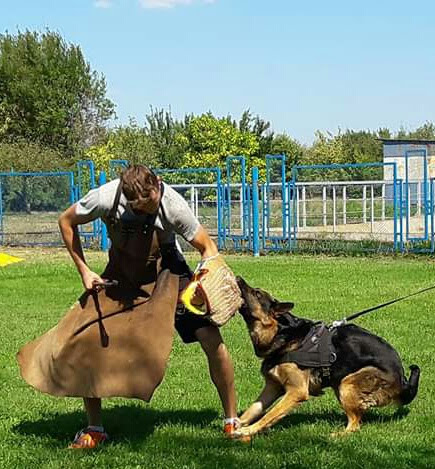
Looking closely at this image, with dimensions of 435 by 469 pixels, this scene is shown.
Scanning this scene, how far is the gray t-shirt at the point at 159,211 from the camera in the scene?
5516mm

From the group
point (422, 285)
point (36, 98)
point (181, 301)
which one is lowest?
point (422, 285)

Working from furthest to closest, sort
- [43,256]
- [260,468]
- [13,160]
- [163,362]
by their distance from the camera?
[13,160] → [43,256] → [163,362] → [260,468]

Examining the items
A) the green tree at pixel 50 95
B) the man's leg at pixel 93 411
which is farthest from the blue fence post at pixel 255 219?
the green tree at pixel 50 95

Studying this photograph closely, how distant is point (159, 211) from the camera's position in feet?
18.1

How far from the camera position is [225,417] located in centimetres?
601

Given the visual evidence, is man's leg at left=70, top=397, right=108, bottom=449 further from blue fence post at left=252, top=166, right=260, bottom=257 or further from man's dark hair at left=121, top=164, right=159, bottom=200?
blue fence post at left=252, top=166, right=260, bottom=257

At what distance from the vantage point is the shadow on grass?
6160 millimetres

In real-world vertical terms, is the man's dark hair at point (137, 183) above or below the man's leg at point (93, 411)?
above

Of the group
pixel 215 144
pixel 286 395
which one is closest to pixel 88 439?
pixel 286 395

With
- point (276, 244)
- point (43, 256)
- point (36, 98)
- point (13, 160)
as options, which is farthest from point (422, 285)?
point (36, 98)

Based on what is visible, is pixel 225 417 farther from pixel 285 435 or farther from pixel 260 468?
pixel 260 468

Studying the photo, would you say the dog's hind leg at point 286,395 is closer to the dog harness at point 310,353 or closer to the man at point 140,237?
the dog harness at point 310,353

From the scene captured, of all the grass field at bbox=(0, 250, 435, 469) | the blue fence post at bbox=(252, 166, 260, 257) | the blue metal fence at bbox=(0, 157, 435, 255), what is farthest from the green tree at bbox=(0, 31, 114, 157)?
the grass field at bbox=(0, 250, 435, 469)

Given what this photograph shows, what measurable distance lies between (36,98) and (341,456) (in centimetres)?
5729
